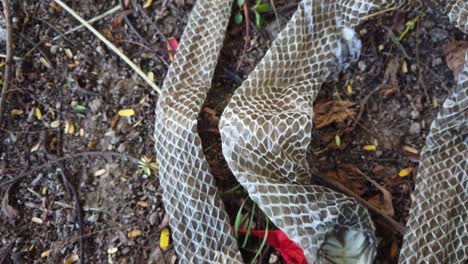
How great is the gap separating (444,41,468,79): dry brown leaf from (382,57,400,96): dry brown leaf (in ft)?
0.58

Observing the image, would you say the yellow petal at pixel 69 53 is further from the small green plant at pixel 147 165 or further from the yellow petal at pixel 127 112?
the small green plant at pixel 147 165

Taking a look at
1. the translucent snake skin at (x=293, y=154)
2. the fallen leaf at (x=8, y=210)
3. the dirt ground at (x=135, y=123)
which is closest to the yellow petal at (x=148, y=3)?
the dirt ground at (x=135, y=123)

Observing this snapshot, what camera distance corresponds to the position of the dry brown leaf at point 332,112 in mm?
1772

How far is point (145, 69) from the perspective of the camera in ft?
6.28

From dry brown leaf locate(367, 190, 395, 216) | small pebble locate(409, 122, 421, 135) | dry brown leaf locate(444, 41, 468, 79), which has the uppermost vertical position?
dry brown leaf locate(444, 41, 468, 79)

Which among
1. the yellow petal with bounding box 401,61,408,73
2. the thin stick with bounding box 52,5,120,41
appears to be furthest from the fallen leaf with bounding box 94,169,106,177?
the yellow petal with bounding box 401,61,408,73

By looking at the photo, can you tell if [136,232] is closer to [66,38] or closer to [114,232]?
[114,232]

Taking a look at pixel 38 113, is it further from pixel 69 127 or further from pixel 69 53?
pixel 69 53

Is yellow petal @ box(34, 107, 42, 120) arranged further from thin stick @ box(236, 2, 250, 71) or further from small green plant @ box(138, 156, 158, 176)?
thin stick @ box(236, 2, 250, 71)

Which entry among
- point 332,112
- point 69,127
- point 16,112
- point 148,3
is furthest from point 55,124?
point 332,112

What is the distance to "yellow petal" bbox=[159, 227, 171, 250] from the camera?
64.4 inches

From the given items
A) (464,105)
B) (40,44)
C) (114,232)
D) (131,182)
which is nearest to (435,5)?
(464,105)

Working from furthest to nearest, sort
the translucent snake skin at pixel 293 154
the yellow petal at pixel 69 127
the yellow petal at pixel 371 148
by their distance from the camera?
the yellow petal at pixel 69 127 → the yellow petal at pixel 371 148 → the translucent snake skin at pixel 293 154

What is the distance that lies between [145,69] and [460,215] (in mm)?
1216
